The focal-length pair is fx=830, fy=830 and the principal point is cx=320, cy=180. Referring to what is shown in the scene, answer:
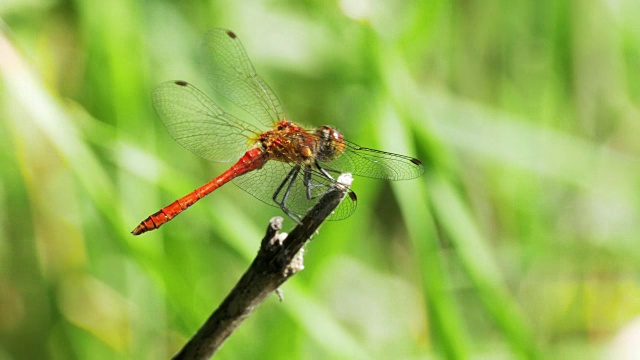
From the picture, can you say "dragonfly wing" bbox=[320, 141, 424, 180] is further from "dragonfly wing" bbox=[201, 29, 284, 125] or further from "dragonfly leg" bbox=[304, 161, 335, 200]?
"dragonfly wing" bbox=[201, 29, 284, 125]

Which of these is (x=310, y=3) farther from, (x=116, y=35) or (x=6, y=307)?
(x=6, y=307)

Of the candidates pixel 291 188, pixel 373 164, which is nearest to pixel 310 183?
pixel 291 188

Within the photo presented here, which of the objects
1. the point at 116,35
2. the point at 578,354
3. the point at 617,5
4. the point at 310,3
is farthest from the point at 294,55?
the point at 578,354

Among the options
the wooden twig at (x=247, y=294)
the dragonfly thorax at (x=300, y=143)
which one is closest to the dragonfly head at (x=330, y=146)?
the dragonfly thorax at (x=300, y=143)

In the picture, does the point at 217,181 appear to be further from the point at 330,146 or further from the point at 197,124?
the point at 330,146

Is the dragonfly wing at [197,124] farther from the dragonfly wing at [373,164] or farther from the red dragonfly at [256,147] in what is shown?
the dragonfly wing at [373,164]

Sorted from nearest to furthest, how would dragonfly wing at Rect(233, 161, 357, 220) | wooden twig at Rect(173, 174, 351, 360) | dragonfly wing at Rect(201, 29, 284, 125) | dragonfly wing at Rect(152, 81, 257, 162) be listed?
1. wooden twig at Rect(173, 174, 351, 360)
2. dragonfly wing at Rect(233, 161, 357, 220)
3. dragonfly wing at Rect(152, 81, 257, 162)
4. dragonfly wing at Rect(201, 29, 284, 125)

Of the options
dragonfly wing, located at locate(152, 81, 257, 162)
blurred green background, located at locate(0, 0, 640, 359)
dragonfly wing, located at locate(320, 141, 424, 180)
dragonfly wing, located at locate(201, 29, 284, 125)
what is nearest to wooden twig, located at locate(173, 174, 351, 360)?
dragonfly wing, located at locate(320, 141, 424, 180)
